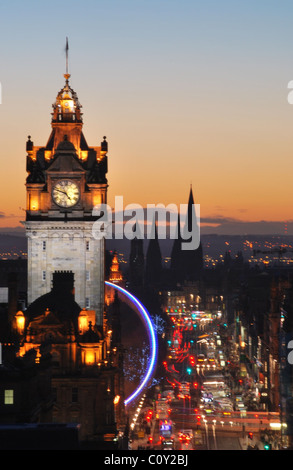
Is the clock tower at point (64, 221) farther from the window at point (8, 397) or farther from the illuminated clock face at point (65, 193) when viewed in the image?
the window at point (8, 397)

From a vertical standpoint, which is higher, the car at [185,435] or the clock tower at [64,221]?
the clock tower at [64,221]

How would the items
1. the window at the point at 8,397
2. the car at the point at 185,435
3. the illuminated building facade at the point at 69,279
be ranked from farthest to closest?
1. the car at the point at 185,435
2. the illuminated building facade at the point at 69,279
3. the window at the point at 8,397

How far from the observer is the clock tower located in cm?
8756

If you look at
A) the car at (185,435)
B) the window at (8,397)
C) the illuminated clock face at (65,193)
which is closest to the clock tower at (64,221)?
the illuminated clock face at (65,193)

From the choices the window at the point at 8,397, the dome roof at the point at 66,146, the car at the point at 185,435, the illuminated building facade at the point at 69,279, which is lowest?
the car at the point at 185,435

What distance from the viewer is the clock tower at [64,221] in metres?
87.6

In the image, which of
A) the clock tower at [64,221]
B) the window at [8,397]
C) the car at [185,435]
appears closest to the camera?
the window at [8,397]

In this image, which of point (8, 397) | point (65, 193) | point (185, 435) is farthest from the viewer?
point (185, 435)

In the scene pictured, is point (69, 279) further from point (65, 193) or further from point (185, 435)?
point (185, 435)

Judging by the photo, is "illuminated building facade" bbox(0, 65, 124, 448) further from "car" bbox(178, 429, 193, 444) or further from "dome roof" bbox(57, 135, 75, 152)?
"car" bbox(178, 429, 193, 444)

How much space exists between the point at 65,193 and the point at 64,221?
2541mm

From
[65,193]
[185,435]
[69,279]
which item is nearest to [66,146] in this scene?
[65,193]

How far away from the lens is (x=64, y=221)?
87.5 metres
